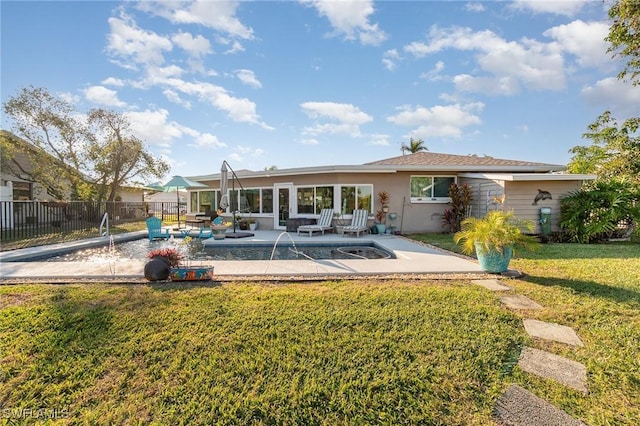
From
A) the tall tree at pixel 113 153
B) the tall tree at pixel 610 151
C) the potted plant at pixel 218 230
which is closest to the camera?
the potted plant at pixel 218 230

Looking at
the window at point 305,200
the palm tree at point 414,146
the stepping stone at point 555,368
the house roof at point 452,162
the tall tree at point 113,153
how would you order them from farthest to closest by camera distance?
the palm tree at point 414,146
the tall tree at point 113,153
the window at point 305,200
the house roof at point 452,162
the stepping stone at point 555,368

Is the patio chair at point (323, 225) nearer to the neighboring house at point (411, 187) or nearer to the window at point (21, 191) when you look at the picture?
the neighboring house at point (411, 187)

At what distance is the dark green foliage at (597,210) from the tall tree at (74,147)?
23.5m

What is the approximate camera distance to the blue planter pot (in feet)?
18.5

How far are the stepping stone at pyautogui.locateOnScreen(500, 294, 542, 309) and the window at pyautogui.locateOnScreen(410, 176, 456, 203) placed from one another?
30.6 ft

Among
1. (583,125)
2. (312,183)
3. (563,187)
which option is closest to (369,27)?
(312,183)

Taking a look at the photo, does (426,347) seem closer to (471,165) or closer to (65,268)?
(65,268)

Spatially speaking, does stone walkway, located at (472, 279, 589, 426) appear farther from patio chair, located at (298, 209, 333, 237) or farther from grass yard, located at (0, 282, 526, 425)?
patio chair, located at (298, 209, 333, 237)

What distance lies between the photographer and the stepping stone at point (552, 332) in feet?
10.8

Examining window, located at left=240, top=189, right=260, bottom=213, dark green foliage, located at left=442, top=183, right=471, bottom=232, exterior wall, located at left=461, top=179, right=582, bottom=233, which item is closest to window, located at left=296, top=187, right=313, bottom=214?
window, located at left=240, top=189, right=260, bottom=213


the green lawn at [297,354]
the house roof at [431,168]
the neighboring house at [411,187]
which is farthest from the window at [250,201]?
the green lawn at [297,354]

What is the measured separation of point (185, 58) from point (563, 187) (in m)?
15.0

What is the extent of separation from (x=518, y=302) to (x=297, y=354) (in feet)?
11.0

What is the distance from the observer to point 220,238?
11820 mm
